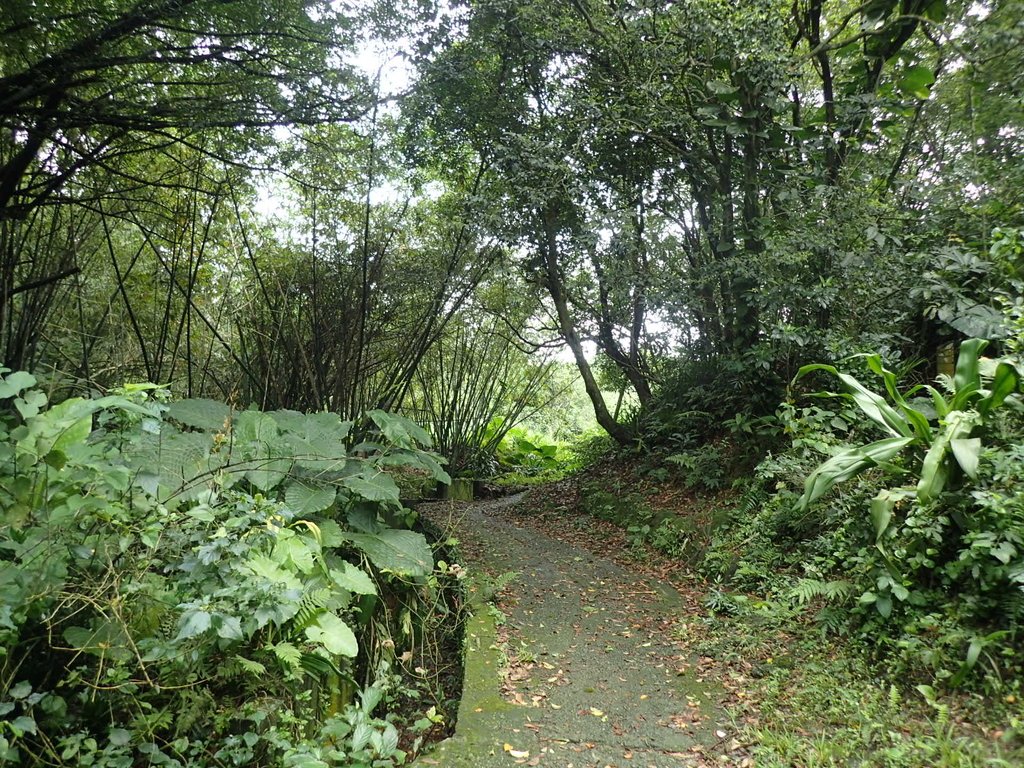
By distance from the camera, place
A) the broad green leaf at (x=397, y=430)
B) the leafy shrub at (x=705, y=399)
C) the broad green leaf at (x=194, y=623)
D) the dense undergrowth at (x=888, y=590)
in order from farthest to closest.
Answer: the leafy shrub at (x=705, y=399) < the broad green leaf at (x=397, y=430) < the dense undergrowth at (x=888, y=590) < the broad green leaf at (x=194, y=623)

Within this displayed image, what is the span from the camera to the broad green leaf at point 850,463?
8.51 feet

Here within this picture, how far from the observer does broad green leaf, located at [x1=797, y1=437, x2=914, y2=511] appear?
8.51 ft

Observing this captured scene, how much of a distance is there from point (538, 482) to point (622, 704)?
17.5ft

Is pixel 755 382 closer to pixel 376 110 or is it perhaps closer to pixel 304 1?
pixel 376 110

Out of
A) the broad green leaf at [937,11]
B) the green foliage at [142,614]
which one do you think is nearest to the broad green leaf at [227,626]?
the green foliage at [142,614]

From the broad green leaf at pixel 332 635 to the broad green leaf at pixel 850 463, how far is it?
6.69ft

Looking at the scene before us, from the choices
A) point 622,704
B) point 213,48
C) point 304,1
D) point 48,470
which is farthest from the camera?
point 304,1

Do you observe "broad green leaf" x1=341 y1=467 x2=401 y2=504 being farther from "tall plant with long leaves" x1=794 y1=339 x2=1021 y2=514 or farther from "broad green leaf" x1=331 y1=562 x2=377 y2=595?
"tall plant with long leaves" x1=794 y1=339 x2=1021 y2=514

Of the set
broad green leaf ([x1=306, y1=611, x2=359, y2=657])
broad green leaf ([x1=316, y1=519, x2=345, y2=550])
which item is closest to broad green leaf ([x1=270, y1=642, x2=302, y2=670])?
broad green leaf ([x1=306, y1=611, x2=359, y2=657])

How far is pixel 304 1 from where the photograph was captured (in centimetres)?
327

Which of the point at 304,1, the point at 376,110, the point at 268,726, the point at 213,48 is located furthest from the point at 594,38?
the point at 268,726

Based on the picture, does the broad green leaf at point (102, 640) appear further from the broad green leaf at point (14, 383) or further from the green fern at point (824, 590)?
the green fern at point (824, 590)

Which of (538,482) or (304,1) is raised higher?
(304,1)

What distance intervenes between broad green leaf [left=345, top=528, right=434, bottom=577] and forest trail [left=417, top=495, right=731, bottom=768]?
0.55m
